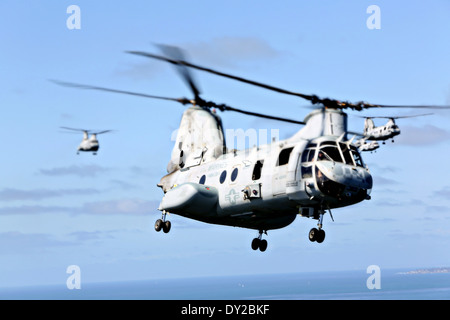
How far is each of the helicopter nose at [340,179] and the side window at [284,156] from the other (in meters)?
1.82

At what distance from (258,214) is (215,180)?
9.41ft

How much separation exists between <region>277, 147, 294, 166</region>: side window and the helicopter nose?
182cm

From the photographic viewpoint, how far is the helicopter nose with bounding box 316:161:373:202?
26312mm

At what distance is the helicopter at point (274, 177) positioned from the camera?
88.0 ft

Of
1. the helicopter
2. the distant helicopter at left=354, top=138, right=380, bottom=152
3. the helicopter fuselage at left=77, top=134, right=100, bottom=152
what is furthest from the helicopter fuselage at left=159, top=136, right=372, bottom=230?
the distant helicopter at left=354, top=138, right=380, bottom=152

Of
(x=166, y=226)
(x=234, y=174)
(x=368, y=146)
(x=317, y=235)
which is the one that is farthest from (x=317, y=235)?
(x=368, y=146)

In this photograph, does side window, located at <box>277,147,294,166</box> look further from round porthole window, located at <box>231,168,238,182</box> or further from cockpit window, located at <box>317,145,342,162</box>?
round porthole window, located at <box>231,168,238,182</box>

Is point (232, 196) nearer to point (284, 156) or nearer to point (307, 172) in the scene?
point (284, 156)

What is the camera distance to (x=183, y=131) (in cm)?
3594

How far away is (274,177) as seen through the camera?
1109 inches

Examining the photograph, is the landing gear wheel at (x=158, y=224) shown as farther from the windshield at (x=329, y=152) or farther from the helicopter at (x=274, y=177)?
the windshield at (x=329, y=152)

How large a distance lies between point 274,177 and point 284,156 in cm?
105
